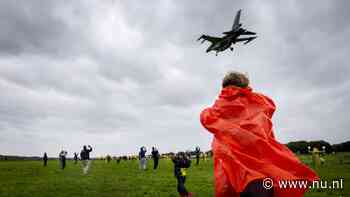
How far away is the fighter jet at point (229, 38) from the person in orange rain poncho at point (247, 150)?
24.5 m

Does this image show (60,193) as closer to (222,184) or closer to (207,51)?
(222,184)

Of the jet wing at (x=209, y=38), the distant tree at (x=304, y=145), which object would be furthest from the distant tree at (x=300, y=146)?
the jet wing at (x=209, y=38)

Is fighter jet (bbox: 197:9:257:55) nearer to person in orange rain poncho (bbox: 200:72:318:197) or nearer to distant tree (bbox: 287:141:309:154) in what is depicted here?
person in orange rain poncho (bbox: 200:72:318:197)

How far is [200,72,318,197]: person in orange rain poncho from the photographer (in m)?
3.58

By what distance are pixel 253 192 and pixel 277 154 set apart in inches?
16.7

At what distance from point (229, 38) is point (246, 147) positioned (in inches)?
1014

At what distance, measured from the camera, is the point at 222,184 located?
3.78 meters

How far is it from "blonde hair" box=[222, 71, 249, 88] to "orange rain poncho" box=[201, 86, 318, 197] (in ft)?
0.19

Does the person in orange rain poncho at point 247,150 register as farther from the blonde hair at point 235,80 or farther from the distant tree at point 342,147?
the distant tree at point 342,147

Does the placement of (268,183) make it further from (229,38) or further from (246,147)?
(229,38)

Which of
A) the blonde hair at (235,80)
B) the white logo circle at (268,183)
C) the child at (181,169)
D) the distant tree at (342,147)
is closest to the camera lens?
the white logo circle at (268,183)

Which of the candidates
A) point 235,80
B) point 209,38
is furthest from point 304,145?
point 235,80

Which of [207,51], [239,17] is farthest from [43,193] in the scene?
[239,17]

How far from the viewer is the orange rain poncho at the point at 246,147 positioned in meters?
3.61
